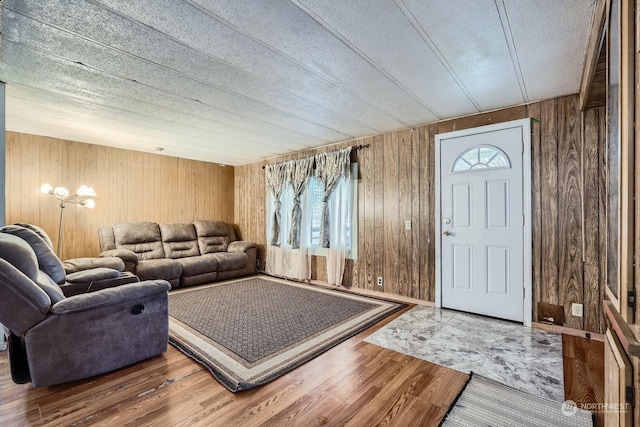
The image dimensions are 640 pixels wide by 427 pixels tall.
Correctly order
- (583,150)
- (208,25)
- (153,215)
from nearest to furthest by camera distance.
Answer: (208,25) → (583,150) → (153,215)

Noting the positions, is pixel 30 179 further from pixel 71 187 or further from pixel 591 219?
pixel 591 219

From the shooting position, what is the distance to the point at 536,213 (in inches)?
116

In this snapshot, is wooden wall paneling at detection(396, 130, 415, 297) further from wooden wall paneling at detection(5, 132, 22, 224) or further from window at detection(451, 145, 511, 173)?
wooden wall paneling at detection(5, 132, 22, 224)

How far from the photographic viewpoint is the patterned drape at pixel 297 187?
195 inches

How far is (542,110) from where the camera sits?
2943mm

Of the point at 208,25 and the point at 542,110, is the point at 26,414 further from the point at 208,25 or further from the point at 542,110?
the point at 542,110

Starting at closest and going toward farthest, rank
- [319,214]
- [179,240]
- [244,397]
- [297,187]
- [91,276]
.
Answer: [244,397], [91,276], [319,214], [297,187], [179,240]

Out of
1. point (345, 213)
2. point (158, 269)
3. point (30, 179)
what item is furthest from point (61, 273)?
point (345, 213)

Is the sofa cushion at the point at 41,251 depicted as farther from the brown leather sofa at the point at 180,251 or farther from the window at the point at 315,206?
the window at the point at 315,206

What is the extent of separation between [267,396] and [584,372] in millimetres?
2281

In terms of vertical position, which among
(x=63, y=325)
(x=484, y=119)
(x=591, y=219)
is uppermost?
(x=484, y=119)

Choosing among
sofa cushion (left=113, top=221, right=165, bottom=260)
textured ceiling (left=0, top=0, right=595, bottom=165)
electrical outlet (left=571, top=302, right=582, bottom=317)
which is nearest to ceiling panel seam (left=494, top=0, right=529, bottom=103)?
textured ceiling (left=0, top=0, right=595, bottom=165)

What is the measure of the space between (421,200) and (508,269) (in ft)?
4.05

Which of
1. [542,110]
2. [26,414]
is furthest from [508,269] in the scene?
[26,414]
